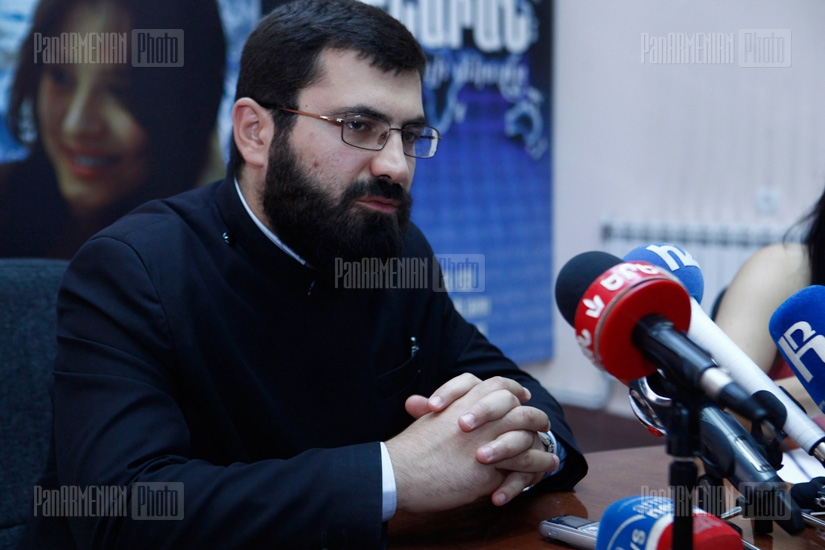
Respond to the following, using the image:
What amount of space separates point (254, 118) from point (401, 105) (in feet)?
0.96

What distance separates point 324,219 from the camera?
1473mm

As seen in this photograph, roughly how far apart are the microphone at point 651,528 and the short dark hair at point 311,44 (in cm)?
92

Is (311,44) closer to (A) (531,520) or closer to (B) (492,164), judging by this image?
(A) (531,520)

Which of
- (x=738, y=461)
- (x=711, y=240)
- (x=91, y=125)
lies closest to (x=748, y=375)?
(x=738, y=461)

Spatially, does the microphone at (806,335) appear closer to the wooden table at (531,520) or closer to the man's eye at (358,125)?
the wooden table at (531,520)

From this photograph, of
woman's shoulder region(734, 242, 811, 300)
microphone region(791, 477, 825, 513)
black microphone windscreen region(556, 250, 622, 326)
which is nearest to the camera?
black microphone windscreen region(556, 250, 622, 326)

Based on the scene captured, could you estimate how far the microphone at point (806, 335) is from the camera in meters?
1.02

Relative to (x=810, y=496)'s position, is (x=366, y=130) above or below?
above

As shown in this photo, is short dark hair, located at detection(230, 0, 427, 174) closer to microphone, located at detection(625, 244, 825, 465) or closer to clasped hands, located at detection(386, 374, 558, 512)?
clasped hands, located at detection(386, 374, 558, 512)

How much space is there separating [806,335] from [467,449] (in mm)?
462

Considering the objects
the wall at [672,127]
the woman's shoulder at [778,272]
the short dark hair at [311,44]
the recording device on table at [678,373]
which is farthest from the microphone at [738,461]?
the wall at [672,127]

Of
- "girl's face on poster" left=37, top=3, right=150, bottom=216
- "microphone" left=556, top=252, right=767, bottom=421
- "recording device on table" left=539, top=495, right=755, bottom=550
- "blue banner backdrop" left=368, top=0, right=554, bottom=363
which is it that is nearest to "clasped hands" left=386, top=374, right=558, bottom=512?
"recording device on table" left=539, top=495, right=755, bottom=550

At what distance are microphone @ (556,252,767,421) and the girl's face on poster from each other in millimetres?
2358

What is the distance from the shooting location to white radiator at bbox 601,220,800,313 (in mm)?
3857
